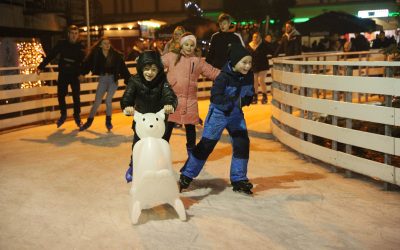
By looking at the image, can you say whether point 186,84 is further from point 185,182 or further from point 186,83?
point 185,182

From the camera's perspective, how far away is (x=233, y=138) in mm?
5633

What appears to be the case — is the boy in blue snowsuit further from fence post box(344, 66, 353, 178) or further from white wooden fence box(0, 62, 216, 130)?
white wooden fence box(0, 62, 216, 130)

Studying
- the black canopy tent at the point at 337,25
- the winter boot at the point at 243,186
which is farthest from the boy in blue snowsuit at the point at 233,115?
the black canopy tent at the point at 337,25

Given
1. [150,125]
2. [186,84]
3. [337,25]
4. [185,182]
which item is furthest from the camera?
[337,25]

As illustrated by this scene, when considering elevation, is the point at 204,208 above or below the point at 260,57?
below

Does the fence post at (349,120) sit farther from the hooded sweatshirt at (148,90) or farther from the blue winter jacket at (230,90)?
the hooded sweatshirt at (148,90)

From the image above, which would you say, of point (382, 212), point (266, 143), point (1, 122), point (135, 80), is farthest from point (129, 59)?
point (382, 212)

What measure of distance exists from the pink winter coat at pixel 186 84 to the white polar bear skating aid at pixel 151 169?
5.75ft

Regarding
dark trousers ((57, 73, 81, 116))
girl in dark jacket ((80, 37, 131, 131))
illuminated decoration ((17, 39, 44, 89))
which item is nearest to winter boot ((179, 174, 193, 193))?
girl in dark jacket ((80, 37, 131, 131))

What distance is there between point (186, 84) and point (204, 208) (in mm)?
1809

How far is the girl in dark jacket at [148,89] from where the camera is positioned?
16.5 feet

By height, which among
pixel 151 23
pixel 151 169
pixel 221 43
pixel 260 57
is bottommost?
pixel 151 169

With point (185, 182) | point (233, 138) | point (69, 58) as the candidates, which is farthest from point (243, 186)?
point (69, 58)

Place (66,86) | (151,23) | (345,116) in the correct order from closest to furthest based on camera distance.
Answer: (345,116) < (66,86) < (151,23)
